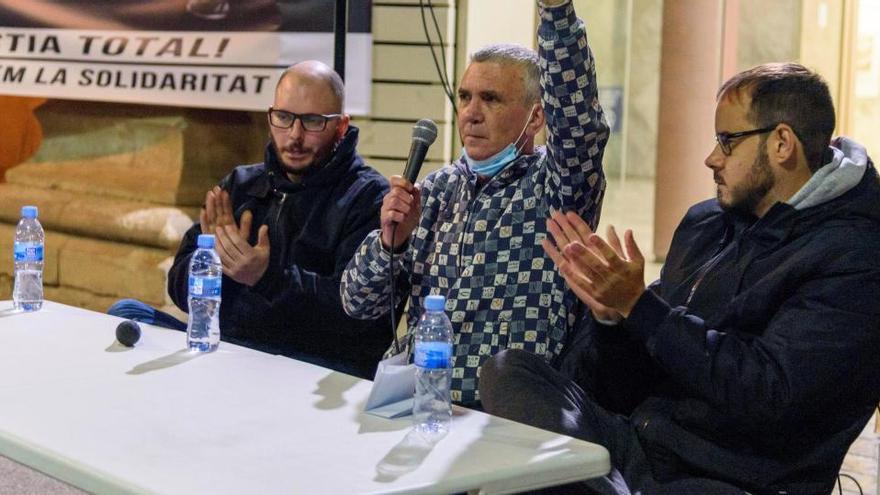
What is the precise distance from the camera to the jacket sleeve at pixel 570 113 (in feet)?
9.39

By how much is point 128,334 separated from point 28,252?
0.69 meters

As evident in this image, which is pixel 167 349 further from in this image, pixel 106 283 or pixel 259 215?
pixel 106 283

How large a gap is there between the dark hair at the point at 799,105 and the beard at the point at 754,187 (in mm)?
79

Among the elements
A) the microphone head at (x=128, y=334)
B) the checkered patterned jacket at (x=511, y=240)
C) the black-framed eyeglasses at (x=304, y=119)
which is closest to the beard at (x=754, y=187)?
the checkered patterned jacket at (x=511, y=240)

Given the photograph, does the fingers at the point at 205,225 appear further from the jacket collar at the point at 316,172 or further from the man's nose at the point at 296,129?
the man's nose at the point at 296,129

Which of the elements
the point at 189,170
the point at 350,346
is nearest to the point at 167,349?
the point at 350,346

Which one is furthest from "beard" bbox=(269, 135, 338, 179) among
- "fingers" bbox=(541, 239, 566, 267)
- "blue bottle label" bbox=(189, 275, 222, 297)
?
"fingers" bbox=(541, 239, 566, 267)

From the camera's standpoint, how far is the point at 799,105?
8.78 feet

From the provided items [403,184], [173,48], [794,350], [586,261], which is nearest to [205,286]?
[403,184]

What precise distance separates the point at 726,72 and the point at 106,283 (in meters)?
3.18

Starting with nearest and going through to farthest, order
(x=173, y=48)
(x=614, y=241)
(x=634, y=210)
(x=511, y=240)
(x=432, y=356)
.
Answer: (x=432, y=356) < (x=614, y=241) < (x=511, y=240) < (x=173, y=48) < (x=634, y=210)

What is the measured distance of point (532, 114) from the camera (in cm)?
324

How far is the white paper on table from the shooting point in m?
2.29

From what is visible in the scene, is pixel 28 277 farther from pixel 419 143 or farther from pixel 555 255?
pixel 555 255
